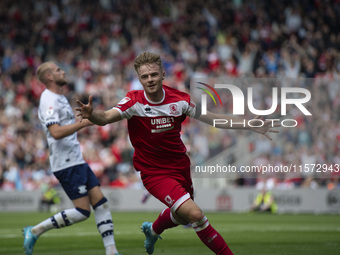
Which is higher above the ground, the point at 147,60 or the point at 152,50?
the point at 147,60

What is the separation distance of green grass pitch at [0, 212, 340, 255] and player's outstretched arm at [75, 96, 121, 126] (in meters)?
3.03

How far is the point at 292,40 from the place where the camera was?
23484mm

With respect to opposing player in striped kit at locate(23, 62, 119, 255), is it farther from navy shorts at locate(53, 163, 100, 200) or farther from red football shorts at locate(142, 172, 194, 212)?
red football shorts at locate(142, 172, 194, 212)

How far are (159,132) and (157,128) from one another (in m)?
0.06

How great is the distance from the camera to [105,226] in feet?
28.3

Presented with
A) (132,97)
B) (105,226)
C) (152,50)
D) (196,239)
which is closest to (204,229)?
(132,97)

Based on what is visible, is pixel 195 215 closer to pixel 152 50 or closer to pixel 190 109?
pixel 190 109

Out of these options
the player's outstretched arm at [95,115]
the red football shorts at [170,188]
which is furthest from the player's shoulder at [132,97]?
the red football shorts at [170,188]

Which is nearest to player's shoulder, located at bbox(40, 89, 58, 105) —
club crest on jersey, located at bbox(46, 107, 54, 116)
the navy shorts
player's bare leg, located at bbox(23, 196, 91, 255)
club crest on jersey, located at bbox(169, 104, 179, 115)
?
club crest on jersey, located at bbox(46, 107, 54, 116)

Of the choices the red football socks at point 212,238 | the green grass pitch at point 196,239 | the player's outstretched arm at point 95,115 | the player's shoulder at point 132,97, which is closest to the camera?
the player's outstretched arm at point 95,115

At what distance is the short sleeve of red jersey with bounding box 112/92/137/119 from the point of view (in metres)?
7.18

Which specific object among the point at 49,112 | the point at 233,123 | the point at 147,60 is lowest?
the point at 233,123

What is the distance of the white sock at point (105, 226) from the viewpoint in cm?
851

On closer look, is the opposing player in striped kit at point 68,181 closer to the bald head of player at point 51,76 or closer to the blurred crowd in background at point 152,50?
the bald head of player at point 51,76
